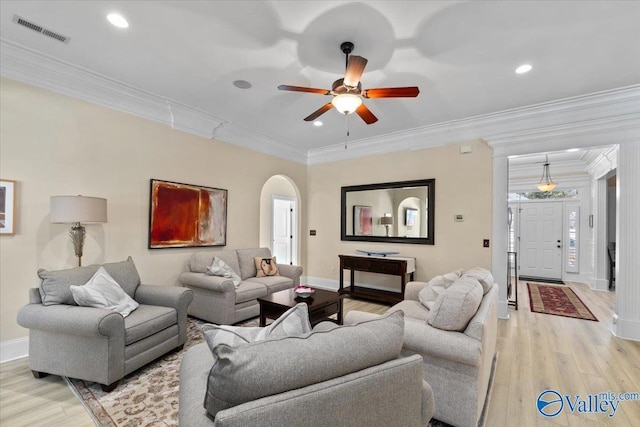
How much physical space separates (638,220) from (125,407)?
213 inches

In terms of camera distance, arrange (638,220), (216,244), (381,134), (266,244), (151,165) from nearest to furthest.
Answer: (638,220) → (151,165) → (216,244) → (381,134) → (266,244)

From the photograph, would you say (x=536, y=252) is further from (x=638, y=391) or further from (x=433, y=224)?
(x=638, y=391)

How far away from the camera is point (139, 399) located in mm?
2137

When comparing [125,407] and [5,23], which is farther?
[5,23]

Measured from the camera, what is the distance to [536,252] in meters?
7.23

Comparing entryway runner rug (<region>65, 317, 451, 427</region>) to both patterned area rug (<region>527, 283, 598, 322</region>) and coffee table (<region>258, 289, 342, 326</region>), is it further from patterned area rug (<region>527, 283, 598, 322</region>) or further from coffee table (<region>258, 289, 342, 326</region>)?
patterned area rug (<region>527, 283, 598, 322</region>)

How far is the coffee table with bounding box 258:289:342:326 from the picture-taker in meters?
2.98

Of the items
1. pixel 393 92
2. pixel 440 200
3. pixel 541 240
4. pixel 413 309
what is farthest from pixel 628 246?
pixel 541 240

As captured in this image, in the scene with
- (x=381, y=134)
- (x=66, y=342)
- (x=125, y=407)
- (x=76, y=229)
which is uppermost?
(x=381, y=134)

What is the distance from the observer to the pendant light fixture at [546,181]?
6.10 meters

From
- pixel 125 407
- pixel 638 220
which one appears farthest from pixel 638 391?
pixel 125 407

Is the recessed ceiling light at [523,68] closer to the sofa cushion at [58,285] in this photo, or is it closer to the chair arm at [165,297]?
the chair arm at [165,297]

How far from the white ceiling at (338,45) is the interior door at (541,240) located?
470cm

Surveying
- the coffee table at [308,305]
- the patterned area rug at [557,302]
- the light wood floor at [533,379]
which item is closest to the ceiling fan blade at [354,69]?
the coffee table at [308,305]
